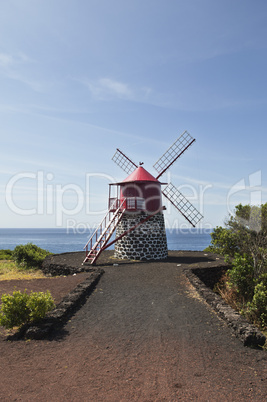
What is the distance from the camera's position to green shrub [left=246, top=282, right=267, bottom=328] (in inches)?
410

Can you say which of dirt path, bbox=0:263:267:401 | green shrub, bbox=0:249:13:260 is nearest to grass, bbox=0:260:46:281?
green shrub, bbox=0:249:13:260

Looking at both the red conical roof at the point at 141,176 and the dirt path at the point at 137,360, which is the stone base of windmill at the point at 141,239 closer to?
the red conical roof at the point at 141,176

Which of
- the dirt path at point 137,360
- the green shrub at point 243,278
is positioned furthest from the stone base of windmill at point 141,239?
the dirt path at point 137,360

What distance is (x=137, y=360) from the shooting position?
255 inches

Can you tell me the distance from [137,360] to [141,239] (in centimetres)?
1393

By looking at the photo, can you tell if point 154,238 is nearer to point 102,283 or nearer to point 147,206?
point 147,206

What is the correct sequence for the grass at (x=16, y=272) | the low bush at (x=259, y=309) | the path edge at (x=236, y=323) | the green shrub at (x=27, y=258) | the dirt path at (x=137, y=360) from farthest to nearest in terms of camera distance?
1. the green shrub at (x=27, y=258)
2. the grass at (x=16, y=272)
3. the low bush at (x=259, y=309)
4. the path edge at (x=236, y=323)
5. the dirt path at (x=137, y=360)

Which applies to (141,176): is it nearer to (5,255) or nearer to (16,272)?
(16,272)

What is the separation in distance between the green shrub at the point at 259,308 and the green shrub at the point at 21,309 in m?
7.79

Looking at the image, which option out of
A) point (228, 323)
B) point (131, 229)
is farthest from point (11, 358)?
point (131, 229)

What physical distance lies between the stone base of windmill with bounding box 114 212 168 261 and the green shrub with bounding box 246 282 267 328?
10.1m

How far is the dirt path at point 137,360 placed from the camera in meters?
5.37

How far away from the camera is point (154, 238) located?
A: 20.7 meters

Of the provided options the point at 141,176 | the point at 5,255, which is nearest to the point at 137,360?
the point at 141,176
